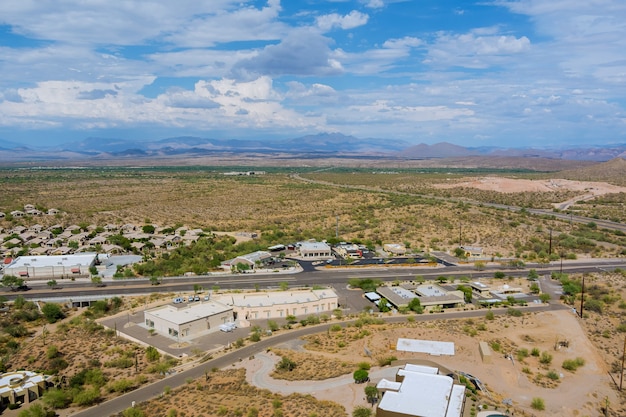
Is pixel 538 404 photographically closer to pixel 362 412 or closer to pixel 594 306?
pixel 362 412

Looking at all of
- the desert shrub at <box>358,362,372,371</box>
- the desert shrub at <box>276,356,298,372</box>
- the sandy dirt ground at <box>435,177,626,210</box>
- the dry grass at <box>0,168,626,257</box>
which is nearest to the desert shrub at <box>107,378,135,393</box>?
the desert shrub at <box>276,356,298,372</box>

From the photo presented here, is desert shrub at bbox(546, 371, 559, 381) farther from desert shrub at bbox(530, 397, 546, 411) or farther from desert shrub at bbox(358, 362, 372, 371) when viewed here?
desert shrub at bbox(358, 362, 372, 371)

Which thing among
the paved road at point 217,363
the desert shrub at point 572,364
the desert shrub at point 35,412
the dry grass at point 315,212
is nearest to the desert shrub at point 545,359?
the desert shrub at point 572,364

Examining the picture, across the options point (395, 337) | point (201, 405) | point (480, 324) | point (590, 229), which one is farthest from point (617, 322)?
point (590, 229)

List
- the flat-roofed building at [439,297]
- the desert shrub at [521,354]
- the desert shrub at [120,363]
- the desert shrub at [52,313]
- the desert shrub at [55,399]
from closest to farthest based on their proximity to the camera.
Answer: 1. the desert shrub at [55,399]
2. the desert shrub at [521,354]
3. the desert shrub at [120,363]
4. the desert shrub at [52,313]
5. the flat-roofed building at [439,297]

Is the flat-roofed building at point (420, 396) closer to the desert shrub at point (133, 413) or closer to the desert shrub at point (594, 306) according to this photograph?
the desert shrub at point (133, 413)

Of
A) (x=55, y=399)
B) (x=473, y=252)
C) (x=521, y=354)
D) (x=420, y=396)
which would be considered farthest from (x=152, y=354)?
(x=473, y=252)
